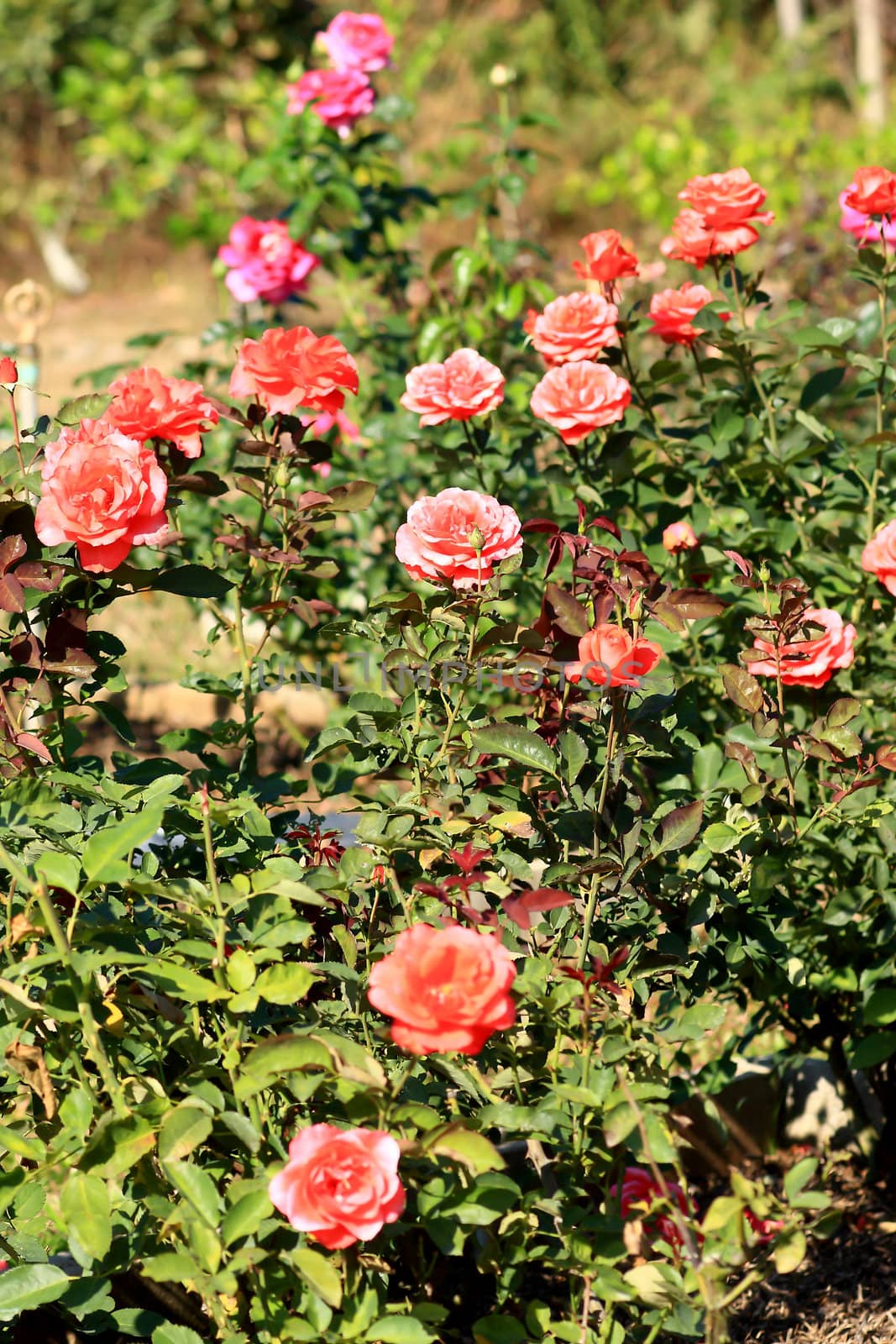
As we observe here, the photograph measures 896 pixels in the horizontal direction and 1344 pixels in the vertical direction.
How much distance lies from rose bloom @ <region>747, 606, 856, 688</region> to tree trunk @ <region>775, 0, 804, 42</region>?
33.4ft

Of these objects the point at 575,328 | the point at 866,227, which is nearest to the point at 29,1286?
the point at 575,328

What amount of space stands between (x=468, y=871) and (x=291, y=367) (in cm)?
67

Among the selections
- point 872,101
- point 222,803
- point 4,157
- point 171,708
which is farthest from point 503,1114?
point 4,157

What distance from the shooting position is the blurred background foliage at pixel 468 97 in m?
7.94

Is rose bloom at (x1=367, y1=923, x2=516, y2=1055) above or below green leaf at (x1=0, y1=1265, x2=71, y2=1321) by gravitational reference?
above

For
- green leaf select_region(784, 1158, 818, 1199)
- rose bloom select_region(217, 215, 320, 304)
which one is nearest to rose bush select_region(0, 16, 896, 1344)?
green leaf select_region(784, 1158, 818, 1199)

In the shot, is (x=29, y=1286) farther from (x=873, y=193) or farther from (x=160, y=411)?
(x=873, y=193)

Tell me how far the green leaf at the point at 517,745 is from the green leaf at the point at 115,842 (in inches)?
13.1

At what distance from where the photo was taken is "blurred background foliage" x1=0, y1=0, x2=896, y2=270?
7.94 metres

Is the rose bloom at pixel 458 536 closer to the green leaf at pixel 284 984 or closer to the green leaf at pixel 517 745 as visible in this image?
the green leaf at pixel 517 745

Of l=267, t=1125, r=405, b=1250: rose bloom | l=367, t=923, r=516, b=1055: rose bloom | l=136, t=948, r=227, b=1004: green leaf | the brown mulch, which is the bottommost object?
the brown mulch

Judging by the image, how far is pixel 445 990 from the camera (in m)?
1.04

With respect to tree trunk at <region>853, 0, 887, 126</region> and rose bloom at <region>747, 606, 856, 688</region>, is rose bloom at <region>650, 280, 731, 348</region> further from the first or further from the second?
tree trunk at <region>853, 0, 887, 126</region>

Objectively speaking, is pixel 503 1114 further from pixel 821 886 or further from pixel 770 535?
pixel 770 535
